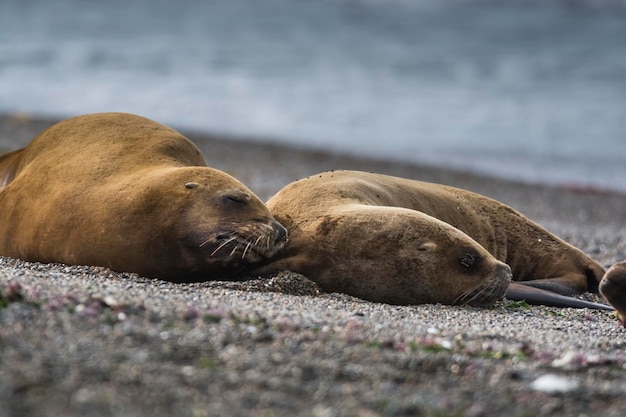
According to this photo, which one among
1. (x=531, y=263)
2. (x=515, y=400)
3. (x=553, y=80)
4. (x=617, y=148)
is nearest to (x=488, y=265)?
(x=531, y=263)

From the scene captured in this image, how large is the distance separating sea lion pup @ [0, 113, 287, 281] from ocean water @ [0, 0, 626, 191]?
11.4m

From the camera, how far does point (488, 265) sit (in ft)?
20.2

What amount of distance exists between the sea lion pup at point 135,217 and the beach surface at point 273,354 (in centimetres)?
Answer: 14

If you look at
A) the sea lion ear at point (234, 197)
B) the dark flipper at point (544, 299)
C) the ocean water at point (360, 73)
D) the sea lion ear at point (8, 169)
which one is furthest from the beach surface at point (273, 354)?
the ocean water at point (360, 73)

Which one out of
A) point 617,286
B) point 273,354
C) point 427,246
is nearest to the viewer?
point 273,354

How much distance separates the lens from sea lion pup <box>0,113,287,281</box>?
5.70 m

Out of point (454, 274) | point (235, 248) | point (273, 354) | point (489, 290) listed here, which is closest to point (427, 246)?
point (454, 274)

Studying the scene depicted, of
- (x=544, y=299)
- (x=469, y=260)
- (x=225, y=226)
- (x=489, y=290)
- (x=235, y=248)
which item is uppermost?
(x=225, y=226)

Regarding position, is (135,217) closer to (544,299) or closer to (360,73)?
(544,299)

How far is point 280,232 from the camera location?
5.94 metres

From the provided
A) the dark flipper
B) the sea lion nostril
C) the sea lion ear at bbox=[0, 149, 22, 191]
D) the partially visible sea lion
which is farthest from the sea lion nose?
the sea lion ear at bbox=[0, 149, 22, 191]

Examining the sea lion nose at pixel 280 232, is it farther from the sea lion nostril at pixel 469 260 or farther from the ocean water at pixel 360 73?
the ocean water at pixel 360 73

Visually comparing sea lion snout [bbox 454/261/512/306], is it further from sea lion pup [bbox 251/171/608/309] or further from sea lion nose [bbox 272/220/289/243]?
sea lion nose [bbox 272/220/289/243]

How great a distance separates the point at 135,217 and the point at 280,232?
→ 811mm
